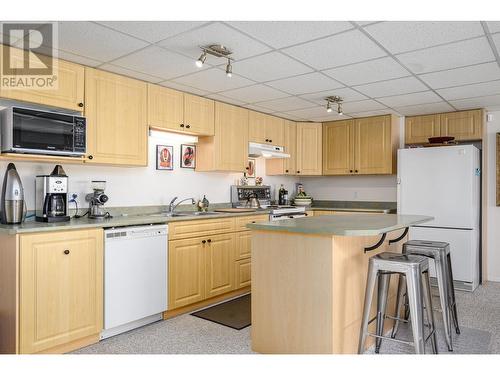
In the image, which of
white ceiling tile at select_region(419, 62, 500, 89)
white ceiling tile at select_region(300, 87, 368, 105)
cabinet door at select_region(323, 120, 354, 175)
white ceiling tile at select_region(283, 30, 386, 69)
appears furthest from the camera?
cabinet door at select_region(323, 120, 354, 175)

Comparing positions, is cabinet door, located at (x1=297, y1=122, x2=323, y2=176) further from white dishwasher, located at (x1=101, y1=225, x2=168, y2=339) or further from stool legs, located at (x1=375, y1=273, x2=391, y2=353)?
stool legs, located at (x1=375, y1=273, x2=391, y2=353)

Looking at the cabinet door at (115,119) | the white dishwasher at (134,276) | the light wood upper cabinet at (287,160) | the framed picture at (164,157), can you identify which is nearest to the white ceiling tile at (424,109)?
the light wood upper cabinet at (287,160)

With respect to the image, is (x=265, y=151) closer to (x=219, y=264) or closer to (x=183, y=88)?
(x=183, y=88)

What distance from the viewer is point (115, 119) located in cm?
340

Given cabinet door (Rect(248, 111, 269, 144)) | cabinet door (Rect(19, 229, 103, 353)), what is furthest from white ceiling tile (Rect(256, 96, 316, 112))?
cabinet door (Rect(19, 229, 103, 353))

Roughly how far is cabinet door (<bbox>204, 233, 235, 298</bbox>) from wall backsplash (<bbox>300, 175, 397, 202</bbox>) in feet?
8.17

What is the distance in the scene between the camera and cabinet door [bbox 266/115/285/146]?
522 centimetres

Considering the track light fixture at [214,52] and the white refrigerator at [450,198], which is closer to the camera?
the track light fixture at [214,52]

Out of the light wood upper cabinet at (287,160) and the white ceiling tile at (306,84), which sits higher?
the white ceiling tile at (306,84)

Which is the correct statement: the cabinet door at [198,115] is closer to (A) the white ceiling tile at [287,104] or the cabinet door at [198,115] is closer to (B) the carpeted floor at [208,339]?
(A) the white ceiling tile at [287,104]

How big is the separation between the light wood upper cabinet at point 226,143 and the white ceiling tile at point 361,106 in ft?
4.23

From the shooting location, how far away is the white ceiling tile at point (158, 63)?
9.59 ft

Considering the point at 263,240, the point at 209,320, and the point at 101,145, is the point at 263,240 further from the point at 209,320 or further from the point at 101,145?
the point at 101,145

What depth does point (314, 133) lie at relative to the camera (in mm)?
5789
